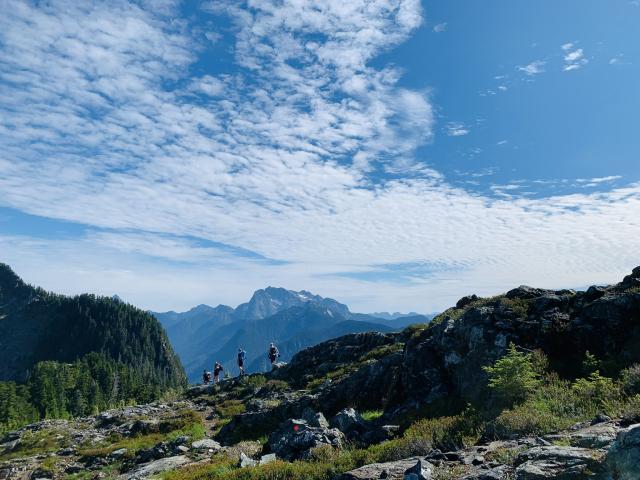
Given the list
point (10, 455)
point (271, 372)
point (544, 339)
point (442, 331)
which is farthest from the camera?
point (271, 372)

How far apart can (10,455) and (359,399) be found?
3660cm

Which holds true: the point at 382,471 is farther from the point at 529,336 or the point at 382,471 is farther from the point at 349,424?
the point at 529,336

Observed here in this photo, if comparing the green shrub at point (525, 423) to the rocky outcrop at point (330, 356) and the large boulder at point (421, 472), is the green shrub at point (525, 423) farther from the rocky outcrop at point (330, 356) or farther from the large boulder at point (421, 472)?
the rocky outcrop at point (330, 356)

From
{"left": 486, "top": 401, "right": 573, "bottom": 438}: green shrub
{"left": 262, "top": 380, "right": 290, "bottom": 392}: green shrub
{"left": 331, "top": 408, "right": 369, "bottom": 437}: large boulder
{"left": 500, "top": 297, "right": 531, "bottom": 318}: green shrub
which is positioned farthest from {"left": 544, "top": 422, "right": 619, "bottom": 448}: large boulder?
{"left": 262, "top": 380, "right": 290, "bottom": 392}: green shrub

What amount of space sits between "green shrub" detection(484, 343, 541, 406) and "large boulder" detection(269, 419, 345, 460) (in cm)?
628

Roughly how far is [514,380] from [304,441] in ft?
27.1

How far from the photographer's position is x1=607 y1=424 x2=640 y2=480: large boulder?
648 centimetres

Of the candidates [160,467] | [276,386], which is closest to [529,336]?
[160,467]

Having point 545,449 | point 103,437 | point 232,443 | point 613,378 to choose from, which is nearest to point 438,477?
point 545,449

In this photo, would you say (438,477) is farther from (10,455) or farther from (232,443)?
(10,455)

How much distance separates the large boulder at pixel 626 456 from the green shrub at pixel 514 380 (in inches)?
268

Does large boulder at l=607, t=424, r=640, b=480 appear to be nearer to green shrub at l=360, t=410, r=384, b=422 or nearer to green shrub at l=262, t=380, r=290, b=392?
green shrub at l=360, t=410, r=384, b=422

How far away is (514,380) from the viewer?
546 inches

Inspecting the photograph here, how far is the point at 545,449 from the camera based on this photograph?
28.8 ft
